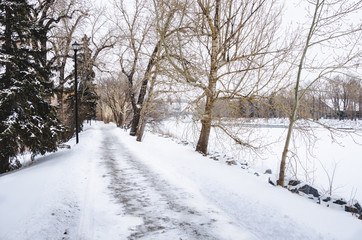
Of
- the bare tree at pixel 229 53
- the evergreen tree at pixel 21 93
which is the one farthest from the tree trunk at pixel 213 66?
the evergreen tree at pixel 21 93

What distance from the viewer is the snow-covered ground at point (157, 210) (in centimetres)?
315

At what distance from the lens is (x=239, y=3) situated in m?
6.94

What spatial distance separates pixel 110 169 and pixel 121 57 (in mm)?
Answer: 12398

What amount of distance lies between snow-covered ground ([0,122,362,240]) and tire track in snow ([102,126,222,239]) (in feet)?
0.05

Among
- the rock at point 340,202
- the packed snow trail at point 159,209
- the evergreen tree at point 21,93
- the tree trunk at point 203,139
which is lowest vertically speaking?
the rock at point 340,202

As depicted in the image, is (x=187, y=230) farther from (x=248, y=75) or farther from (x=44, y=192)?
(x=248, y=75)

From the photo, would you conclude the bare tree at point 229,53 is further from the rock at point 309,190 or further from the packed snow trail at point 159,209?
the packed snow trail at point 159,209

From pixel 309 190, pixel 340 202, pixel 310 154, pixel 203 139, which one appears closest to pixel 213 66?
pixel 203 139

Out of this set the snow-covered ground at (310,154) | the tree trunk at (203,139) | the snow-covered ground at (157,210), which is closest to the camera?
the snow-covered ground at (157,210)

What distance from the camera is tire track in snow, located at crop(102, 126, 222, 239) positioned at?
317 cm

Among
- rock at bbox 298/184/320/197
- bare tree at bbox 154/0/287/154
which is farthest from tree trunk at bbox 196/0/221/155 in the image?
rock at bbox 298/184/320/197

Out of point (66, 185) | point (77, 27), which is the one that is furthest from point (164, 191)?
point (77, 27)

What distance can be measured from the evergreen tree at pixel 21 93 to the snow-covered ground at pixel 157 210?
9.57ft

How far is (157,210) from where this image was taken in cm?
387
